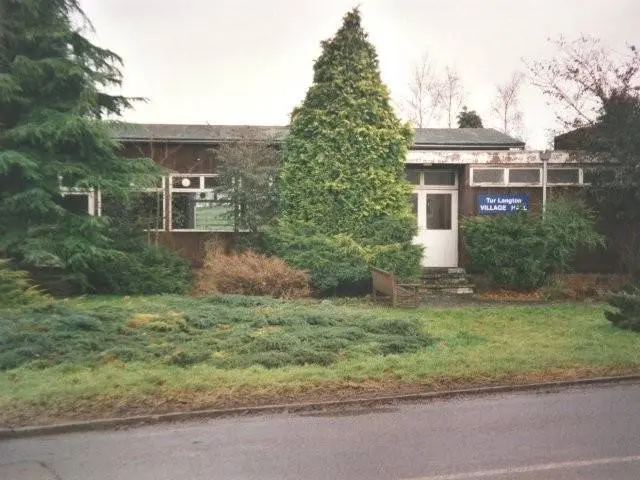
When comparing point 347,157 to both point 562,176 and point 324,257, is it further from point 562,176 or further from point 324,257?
point 562,176

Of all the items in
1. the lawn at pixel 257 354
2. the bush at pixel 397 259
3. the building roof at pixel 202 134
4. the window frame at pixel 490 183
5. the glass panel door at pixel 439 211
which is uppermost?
the building roof at pixel 202 134

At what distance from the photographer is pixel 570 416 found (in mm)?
7012

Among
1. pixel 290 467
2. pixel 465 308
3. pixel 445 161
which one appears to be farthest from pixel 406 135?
pixel 290 467

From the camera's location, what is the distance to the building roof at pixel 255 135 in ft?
65.6

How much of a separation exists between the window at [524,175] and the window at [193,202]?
8809 millimetres

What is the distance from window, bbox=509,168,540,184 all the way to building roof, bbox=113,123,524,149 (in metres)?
2.73

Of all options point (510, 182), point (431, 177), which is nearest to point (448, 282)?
point (510, 182)

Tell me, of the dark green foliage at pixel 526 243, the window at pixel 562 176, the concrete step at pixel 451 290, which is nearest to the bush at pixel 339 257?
the concrete step at pixel 451 290

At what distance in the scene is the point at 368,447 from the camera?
595 cm

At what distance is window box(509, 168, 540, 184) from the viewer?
19.4m

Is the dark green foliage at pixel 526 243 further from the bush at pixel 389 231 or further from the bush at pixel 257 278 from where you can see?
the bush at pixel 257 278

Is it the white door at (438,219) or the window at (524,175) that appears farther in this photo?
the white door at (438,219)

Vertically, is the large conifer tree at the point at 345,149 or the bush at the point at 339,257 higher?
the large conifer tree at the point at 345,149

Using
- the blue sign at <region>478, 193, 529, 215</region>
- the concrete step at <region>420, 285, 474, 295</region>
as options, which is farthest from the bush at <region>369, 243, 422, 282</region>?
the blue sign at <region>478, 193, 529, 215</region>
